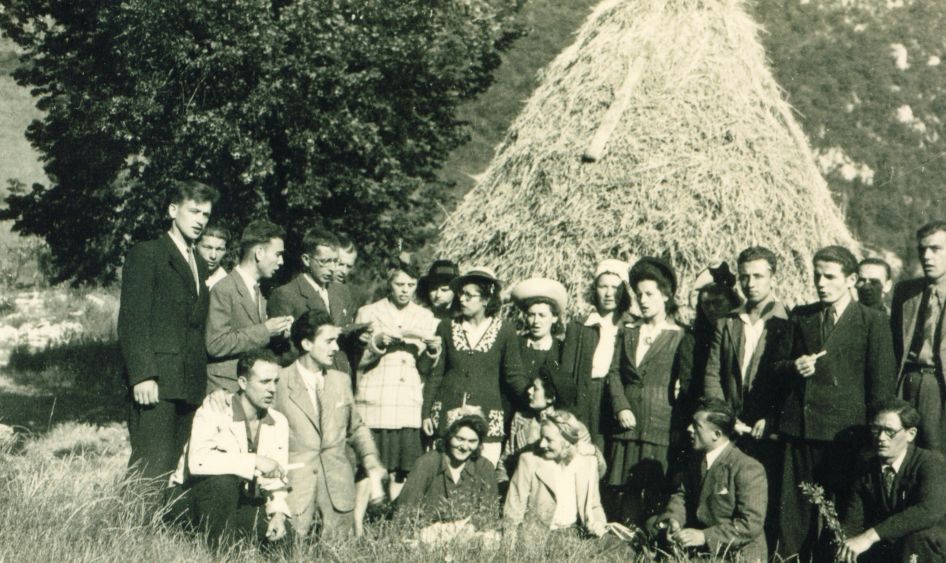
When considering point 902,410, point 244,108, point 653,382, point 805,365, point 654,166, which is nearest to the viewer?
point 902,410

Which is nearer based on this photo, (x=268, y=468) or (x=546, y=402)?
(x=268, y=468)

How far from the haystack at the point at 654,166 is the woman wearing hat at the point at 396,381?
1471 millimetres

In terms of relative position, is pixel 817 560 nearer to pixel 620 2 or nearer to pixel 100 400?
pixel 620 2

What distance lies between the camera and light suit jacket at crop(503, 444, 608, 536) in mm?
5594

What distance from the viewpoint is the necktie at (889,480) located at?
5.03 metres

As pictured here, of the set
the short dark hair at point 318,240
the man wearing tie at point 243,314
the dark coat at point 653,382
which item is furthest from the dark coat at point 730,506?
the short dark hair at point 318,240

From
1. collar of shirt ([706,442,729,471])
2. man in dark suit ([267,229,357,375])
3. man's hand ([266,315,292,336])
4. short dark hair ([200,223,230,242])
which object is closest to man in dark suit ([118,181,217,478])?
short dark hair ([200,223,230,242])

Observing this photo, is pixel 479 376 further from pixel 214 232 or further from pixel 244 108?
pixel 244 108

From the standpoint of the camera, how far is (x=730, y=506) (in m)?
5.27

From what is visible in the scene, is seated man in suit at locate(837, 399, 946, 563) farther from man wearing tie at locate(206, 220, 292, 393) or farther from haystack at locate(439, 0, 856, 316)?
man wearing tie at locate(206, 220, 292, 393)

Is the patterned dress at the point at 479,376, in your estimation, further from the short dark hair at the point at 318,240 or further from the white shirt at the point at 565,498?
the short dark hair at the point at 318,240

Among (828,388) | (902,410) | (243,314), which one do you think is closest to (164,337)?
(243,314)

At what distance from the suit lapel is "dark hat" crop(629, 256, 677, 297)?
206 centimetres

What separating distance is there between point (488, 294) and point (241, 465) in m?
2.00
